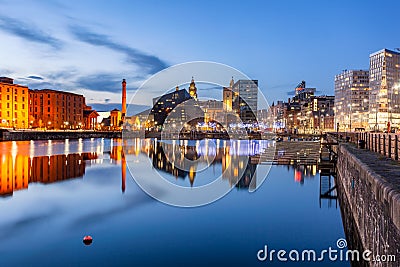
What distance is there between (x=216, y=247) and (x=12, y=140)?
110334 mm

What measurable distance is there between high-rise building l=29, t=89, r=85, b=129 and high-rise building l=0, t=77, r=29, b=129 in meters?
11.6

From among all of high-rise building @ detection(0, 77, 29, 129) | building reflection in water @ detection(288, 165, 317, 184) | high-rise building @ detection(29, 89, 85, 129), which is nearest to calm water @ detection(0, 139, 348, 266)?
building reflection in water @ detection(288, 165, 317, 184)

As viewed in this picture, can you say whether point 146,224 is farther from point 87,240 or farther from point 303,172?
point 303,172

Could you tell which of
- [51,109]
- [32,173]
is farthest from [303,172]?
[51,109]

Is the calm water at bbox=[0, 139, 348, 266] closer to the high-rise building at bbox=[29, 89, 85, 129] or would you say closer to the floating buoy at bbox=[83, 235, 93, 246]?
the floating buoy at bbox=[83, 235, 93, 246]

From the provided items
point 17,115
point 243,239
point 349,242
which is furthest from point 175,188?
point 17,115

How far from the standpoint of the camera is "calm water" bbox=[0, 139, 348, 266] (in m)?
15.4

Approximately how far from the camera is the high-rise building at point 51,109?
498ft

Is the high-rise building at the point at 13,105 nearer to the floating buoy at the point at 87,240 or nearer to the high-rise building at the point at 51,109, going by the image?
the high-rise building at the point at 51,109

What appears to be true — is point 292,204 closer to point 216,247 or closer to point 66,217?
point 216,247

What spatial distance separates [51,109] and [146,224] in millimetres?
147745

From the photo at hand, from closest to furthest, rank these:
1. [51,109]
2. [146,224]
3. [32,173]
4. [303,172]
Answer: [146,224] < [32,173] < [303,172] < [51,109]

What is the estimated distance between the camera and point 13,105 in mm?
128500

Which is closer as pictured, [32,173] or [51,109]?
[32,173]
